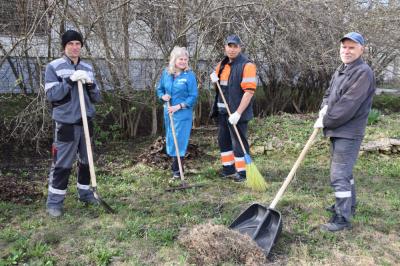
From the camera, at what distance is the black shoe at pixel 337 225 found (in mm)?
4129

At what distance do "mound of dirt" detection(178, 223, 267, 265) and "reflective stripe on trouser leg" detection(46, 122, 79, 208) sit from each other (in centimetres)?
159

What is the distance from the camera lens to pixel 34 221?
4.29 m

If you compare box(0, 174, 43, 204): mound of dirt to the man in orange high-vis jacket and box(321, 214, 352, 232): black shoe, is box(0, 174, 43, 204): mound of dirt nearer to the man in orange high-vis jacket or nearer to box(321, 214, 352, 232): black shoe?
the man in orange high-vis jacket

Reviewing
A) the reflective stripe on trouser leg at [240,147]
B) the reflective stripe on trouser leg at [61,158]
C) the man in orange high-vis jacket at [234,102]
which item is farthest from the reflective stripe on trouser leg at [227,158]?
the reflective stripe on trouser leg at [61,158]

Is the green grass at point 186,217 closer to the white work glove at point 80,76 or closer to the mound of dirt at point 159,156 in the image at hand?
the mound of dirt at point 159,156

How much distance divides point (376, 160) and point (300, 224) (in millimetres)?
3080

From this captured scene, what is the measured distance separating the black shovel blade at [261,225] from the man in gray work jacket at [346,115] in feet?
1.95

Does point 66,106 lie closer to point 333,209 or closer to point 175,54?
point 175,54

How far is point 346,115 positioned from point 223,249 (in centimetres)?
158

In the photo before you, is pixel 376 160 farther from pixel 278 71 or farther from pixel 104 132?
pixel 104 132

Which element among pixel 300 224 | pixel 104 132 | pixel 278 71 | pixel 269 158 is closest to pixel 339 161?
pixel 300 224

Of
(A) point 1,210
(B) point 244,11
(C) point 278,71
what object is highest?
(B) point 244,11

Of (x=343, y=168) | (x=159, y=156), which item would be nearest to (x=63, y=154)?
(x=159, y=156)

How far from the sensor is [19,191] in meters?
5.01
